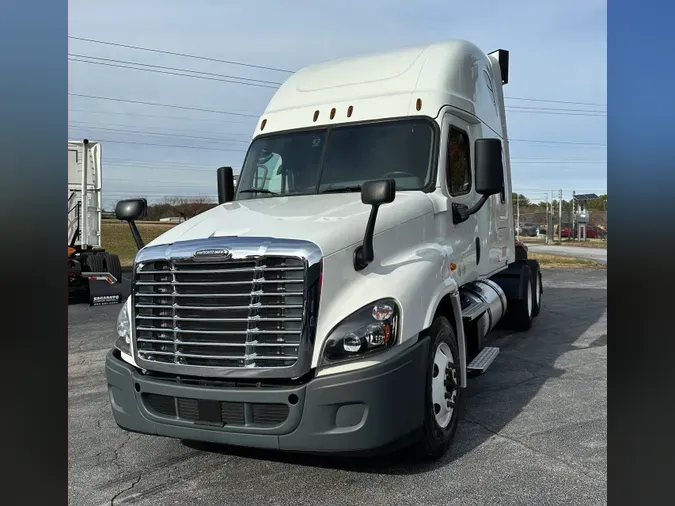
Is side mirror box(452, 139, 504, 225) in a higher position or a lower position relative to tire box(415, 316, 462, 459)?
higher

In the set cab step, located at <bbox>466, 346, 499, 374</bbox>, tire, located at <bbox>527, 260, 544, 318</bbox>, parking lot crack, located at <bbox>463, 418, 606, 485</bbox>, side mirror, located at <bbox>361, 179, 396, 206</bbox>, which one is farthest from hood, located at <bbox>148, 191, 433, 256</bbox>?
tire, located at <bbox>527, 260, 544, 318</bbox>

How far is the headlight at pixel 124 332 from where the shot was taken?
161 inches

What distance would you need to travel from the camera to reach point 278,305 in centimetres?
354

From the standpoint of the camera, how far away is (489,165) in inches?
183

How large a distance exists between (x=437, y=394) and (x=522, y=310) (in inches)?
210

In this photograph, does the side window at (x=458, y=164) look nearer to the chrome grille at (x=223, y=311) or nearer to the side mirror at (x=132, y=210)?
the chrome grille at (x=223, y=311)

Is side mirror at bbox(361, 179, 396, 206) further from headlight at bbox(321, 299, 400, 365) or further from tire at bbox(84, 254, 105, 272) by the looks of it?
tire at bbox(84, 254, 105, 272)

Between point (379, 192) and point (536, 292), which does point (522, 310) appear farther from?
point (379, 192)

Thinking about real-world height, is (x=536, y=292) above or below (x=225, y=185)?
below

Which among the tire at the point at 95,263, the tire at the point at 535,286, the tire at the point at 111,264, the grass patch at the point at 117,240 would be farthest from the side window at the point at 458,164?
the grass patch at the point at 117,240

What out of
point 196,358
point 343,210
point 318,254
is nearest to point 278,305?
point 318,254

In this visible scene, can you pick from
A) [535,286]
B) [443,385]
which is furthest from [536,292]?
[443,385]

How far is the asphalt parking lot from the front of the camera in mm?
3582
